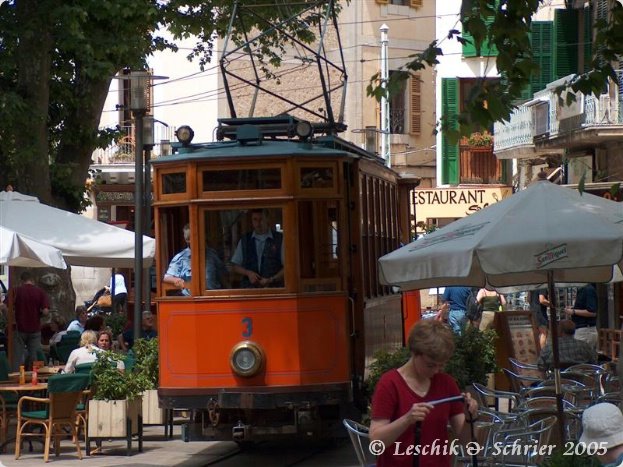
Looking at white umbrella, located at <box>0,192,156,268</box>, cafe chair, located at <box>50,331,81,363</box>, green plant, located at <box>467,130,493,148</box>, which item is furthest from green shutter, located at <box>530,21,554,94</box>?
cafe chair, located at <box>50,331,81,363</box>

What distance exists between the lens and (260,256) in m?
12.9

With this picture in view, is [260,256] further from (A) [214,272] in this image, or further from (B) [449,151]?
(B) [449,151]

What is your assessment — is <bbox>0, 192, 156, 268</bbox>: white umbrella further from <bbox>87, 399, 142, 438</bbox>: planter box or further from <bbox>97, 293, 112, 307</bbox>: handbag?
<bbox>97, 293, 112, 307</bbox>: handbag

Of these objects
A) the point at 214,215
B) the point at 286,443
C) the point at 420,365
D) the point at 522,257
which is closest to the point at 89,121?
the point at 286,443

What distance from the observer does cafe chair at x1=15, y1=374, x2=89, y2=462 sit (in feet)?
45.4

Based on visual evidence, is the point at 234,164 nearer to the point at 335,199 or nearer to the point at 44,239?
the point at 335,199

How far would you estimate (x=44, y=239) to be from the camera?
1733 centimetres

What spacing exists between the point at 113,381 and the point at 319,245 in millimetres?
2752

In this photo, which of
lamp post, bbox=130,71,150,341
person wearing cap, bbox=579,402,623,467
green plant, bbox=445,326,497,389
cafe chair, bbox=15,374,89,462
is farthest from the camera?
lamp post, bbox=130,71,150,341

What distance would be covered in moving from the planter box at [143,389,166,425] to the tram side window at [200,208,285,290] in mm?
3026

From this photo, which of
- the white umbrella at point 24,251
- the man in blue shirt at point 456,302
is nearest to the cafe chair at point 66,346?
the white umbrella at point 24,251

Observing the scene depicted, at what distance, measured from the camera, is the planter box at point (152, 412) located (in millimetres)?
15469

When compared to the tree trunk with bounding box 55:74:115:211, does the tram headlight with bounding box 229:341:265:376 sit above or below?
below

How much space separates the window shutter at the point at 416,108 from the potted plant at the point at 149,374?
30959 mm
